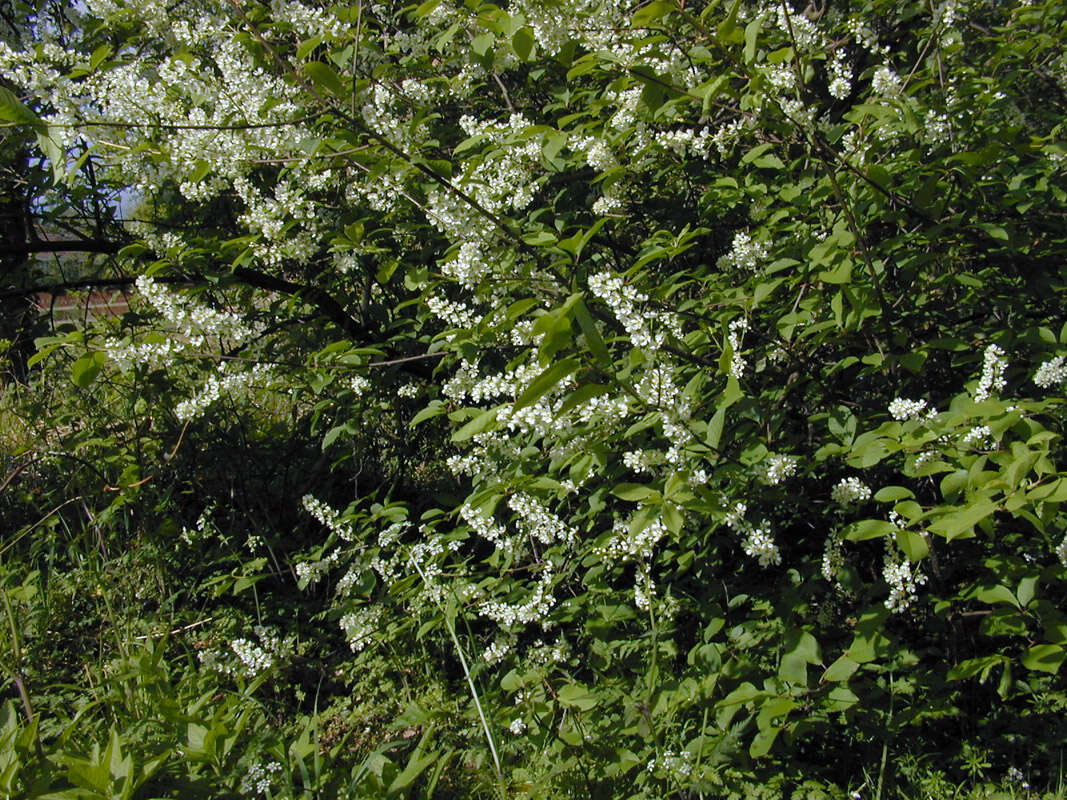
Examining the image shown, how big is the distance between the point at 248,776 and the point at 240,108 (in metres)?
2.15

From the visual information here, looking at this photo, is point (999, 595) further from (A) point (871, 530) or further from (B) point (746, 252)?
(B) point (746, 252)

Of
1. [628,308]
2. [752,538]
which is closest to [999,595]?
[752,538]

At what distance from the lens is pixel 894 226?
8.79 feet

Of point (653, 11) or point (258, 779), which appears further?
point (258, 779)

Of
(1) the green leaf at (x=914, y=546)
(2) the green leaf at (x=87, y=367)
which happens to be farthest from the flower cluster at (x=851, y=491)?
(2) the green leaf at (x=87, y=367)

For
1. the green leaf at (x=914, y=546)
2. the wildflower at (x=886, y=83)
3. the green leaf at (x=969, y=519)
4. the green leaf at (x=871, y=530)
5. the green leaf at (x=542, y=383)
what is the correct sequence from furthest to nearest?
the wildflower at (x=886, y=83)
the green leaf at (x=871, y=530)
the green leaf at (x=914, y=546)
the green leaf at (x=969, y=519)
the green leaf at (x=542, y=383)

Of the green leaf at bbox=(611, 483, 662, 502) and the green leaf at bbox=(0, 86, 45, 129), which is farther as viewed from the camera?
the green leaf at bbox=(611, 483, 662, 502)

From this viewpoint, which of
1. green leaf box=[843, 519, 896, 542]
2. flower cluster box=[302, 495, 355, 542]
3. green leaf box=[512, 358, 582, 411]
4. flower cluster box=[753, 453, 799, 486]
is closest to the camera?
green leaf box=[512, 358, 582, 411]

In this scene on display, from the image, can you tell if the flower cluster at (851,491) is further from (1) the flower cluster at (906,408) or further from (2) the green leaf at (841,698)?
(2) the green leaf at (841,698)

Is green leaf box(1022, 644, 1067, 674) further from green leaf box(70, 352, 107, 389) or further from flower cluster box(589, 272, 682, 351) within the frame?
green leaf box(70, 352, 107, 389)

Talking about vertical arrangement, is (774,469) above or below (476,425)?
below

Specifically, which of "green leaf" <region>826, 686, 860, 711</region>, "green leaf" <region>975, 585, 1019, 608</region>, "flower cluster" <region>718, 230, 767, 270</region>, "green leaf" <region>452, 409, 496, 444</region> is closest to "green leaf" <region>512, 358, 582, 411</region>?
"green leaf" <region>452, 409, 496, 444</region>

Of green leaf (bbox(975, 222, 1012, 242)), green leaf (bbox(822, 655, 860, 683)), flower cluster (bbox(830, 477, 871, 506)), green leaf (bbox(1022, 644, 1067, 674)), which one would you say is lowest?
green leaf (bbox(1022, 644, 1067, 674))

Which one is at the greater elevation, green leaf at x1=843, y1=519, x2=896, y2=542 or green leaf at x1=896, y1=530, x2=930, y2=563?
green leaf at x1=843, y1=519, x2=896, y2=542
